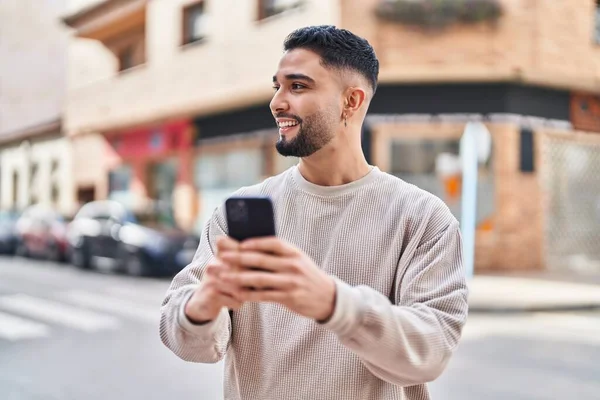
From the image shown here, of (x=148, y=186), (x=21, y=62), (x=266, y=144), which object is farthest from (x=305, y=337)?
(x=21, y=62)

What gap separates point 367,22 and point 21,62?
22.3 metres

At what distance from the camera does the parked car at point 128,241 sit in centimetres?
1382

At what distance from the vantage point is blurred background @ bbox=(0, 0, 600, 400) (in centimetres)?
676

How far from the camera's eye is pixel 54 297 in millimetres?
11391

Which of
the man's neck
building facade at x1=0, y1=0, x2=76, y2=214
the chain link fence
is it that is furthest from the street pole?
building facade at x1=0, y1=0, x2=76, y2=214

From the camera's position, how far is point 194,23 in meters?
20.0

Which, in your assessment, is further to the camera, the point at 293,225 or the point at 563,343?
the point at 563,343

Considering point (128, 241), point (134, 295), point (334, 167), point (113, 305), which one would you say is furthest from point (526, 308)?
point (334, 167)

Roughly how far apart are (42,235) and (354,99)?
1884 cm

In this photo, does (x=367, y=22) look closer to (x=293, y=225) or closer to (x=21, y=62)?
(x=293, y=225)

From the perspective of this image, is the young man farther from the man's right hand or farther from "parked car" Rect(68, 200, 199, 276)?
"parked car" Rect(68, 200, 199, 276)

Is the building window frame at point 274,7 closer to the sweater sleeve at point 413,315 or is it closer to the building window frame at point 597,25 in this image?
the building window frame at point 597,25

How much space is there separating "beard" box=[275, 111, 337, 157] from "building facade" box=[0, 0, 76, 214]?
29128 mm

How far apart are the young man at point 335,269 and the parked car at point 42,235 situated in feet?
56.9
